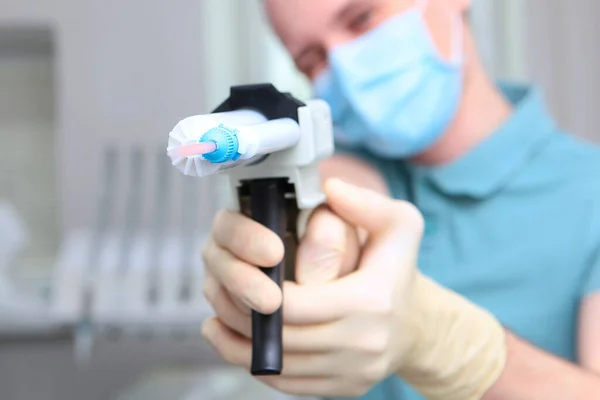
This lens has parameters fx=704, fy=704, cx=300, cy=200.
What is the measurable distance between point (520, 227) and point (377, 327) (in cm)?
32

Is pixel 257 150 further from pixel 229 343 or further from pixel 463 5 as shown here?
pixel 463 5

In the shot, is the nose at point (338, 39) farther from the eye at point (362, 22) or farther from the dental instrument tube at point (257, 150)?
the dental instrument tube at point (257, 150)

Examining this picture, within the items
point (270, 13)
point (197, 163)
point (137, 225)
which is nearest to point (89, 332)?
point (137, 225)

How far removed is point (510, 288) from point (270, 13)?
0.40 m

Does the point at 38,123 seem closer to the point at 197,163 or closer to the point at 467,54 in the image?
the point at 467,54

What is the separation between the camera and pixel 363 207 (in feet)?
1.89

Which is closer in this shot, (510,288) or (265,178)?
(265,178)

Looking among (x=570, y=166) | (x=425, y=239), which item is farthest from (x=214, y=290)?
(x=570, y=166)

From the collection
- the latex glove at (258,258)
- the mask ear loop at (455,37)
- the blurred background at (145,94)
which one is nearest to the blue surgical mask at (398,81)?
the mask ear loop at (455,37)

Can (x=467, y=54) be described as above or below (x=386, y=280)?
above

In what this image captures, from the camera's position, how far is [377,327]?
21.4 inches

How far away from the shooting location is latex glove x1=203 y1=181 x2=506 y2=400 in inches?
21.1

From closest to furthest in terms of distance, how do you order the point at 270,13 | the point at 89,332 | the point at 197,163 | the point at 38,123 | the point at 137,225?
the point at 197,163
the point at 270,13
the point at 89,332
the point at 137,225
the point at 38,123

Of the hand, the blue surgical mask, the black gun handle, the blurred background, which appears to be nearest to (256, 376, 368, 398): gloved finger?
the hand
